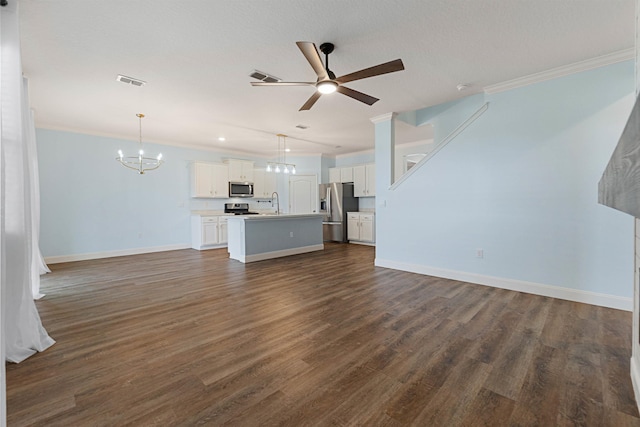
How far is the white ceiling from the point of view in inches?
86.1

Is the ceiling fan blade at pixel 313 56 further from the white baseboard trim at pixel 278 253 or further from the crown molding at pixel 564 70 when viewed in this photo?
the white baseboard trim at pixel 278 253

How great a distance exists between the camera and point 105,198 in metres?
5.95

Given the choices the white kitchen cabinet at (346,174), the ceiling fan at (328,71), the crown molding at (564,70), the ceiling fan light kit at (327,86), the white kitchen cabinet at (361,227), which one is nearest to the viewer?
the ceiling fan at (328,71)

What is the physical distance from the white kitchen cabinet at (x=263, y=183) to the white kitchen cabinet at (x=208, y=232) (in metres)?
1.52

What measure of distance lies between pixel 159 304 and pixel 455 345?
3.11 meters

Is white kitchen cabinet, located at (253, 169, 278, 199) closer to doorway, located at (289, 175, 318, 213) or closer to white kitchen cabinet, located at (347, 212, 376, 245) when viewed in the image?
doorway, located at (289, 175, 318, 213)

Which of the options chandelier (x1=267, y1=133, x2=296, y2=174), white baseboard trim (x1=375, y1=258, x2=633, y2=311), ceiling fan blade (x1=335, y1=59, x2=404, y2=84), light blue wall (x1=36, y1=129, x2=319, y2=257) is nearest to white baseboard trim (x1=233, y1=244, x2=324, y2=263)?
chandelier (x1=267, y1=133, x2=296, y2=174)

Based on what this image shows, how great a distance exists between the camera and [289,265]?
5.09 m

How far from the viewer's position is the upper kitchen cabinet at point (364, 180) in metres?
7.62

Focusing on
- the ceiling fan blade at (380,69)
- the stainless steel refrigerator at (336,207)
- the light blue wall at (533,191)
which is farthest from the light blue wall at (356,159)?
the ceiling fan blade at (380,69)

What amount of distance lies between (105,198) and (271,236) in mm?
3746

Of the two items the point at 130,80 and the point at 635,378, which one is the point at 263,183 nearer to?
the point at 130,80

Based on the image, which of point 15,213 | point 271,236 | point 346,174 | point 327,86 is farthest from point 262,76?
point 346,174

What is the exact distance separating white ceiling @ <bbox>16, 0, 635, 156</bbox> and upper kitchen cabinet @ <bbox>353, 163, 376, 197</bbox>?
3.20 m
